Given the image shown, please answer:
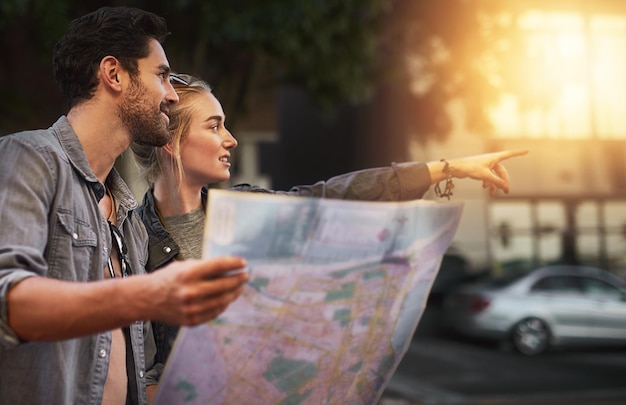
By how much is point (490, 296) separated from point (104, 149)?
43.4 feet

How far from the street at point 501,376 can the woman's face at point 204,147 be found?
23.1 feet

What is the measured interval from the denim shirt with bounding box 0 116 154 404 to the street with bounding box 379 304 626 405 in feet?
25.1

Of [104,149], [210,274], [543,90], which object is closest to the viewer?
[210,274]

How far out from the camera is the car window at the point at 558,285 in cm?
1463

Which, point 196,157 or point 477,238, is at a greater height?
point 196,157

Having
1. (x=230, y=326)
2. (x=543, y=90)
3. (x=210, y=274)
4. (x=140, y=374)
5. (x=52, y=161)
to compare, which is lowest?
(x=140, y=374)

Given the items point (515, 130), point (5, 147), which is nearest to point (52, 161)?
point (5, 147)

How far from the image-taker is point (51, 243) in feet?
5.56

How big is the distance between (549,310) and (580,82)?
9.72m

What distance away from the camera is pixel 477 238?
21984mm

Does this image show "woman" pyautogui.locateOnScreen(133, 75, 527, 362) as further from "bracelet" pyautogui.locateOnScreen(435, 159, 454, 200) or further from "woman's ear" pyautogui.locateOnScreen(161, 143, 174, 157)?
"bracelet" pyautogui.locateOnScreen(435, 159, 454, 200)

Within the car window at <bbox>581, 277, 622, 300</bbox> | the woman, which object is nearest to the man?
the woman

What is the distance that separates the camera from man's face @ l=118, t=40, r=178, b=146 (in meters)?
1.91

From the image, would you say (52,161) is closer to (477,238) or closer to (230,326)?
(230,326)
